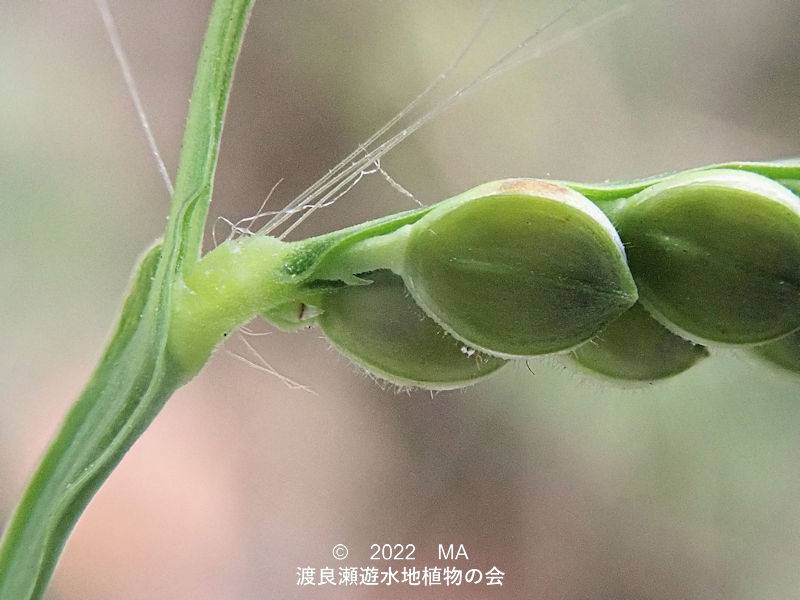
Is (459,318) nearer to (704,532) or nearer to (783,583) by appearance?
(704,532)

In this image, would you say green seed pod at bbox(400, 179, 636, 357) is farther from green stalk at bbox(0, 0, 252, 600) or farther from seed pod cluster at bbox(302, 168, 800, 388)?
green stalk at bbox(0, 0, 252, 600)

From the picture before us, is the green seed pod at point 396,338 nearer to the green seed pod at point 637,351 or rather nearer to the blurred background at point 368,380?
the green seed pod at point 637,351

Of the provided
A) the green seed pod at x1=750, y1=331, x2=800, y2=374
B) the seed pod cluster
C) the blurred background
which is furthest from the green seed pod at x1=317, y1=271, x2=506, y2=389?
the blurred background

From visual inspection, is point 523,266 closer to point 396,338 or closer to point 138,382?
point 396,338

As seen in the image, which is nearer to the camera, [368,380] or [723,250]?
[723,250]

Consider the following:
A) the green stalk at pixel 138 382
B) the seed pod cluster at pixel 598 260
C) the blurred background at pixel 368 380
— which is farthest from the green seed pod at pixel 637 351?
the blurred background at pixel 368 380

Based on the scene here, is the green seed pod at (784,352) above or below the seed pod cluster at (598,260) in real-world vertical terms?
below

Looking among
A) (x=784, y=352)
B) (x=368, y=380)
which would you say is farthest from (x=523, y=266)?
(x=368, y=380)
